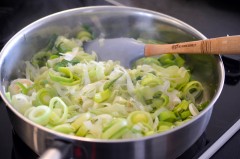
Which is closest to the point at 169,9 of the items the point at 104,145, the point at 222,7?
the point at 222,7

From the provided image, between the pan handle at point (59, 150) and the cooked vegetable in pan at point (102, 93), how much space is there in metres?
0.11

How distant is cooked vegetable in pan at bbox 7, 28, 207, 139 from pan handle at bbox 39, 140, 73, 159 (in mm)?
106

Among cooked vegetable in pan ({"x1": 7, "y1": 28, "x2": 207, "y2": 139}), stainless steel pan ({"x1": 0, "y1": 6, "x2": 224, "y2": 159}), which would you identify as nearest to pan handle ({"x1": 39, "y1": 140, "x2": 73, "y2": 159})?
stainless steel pan ({"x1": 0, "y1": 6, "x2": 224, "y2": 159})

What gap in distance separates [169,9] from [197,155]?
0.71 m

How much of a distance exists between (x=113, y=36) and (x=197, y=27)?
32 centimetres

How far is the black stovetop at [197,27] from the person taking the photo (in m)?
0.78

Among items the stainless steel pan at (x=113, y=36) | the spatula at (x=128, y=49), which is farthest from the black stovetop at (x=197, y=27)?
the spatula at (x=128, y=49)

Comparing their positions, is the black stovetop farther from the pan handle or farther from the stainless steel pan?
the pan handle

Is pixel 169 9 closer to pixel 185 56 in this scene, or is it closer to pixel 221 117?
pixel 185 56

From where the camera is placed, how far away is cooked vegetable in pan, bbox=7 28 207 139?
2.45 ft

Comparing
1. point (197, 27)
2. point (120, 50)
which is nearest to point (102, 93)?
point (120, 50)

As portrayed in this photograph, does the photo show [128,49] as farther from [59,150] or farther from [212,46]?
[59,150]

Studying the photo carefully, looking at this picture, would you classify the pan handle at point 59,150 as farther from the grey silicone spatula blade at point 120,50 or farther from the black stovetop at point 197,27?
the grey silicone spatula blade at point 120,50

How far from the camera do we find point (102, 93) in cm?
85
